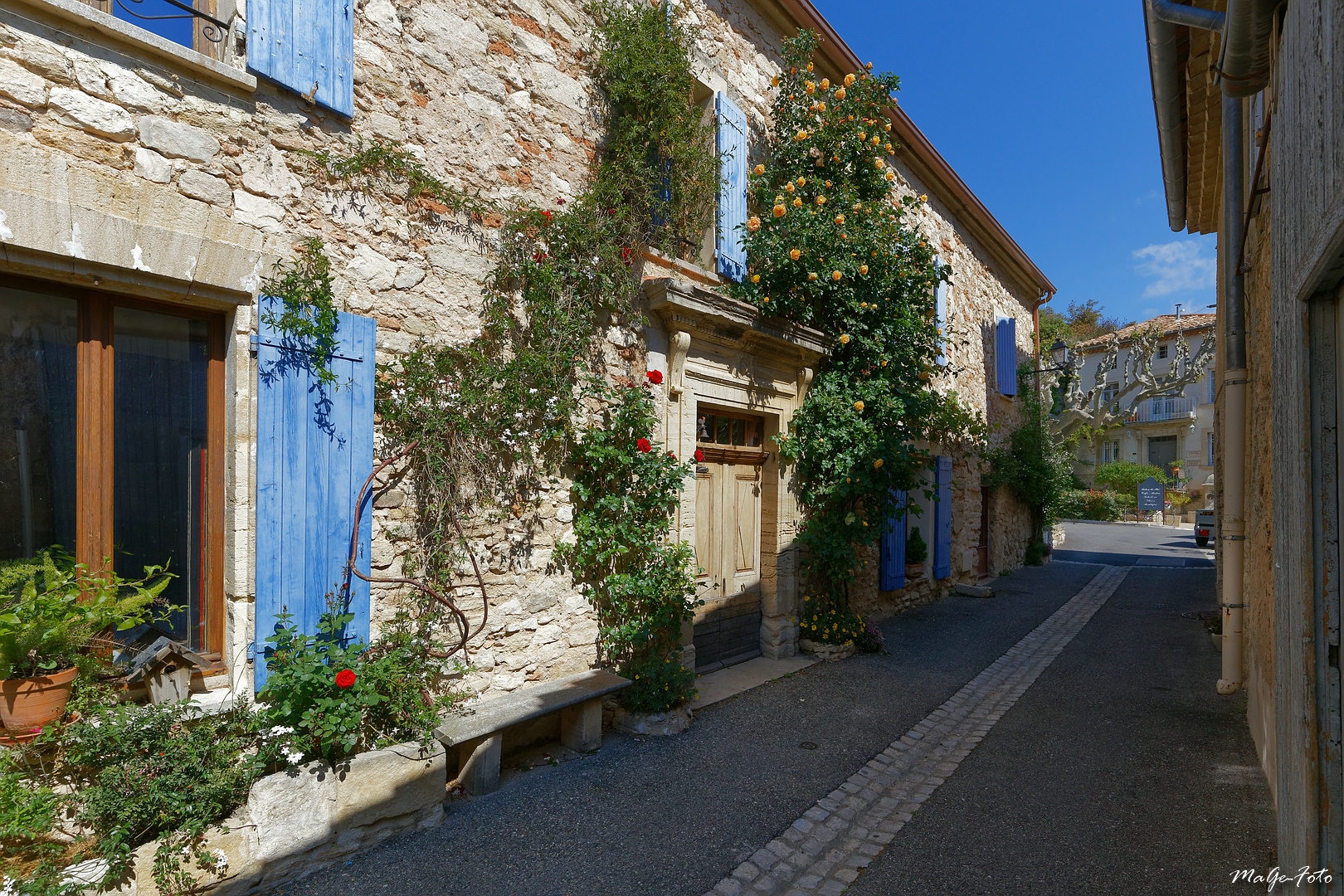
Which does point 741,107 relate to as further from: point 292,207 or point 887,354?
point 292,207

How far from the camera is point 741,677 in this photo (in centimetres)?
530

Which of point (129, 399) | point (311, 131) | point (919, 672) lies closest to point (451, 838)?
point (129, 399)

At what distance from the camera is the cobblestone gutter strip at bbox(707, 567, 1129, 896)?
277 cm

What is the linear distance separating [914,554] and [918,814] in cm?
558

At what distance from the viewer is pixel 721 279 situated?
5477 millimetres

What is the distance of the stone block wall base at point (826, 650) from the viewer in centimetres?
599

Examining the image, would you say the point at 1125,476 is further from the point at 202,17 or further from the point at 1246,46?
the point at 202,17

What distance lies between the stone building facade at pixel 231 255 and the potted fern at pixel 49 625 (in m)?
0.16

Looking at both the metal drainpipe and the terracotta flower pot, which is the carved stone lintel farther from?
the terracotta flower pot

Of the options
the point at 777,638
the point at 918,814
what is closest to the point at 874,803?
the point at 918,814

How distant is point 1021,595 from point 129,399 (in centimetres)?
1065

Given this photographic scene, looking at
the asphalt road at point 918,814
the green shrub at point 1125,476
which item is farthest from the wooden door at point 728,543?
the green shrub at point 1125,476

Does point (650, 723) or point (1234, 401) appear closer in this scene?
point (650, 723)

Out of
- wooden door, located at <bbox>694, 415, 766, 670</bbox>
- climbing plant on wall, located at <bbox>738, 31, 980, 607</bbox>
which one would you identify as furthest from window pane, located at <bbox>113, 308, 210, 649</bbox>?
climbing plant on wall, located at <bbox>738, 31, 980, 607</bbox>
